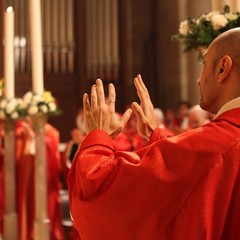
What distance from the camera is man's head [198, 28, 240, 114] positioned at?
1.74m

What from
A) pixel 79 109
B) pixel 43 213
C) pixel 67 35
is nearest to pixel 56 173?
pixel 43 213

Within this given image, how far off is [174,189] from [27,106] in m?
3.00

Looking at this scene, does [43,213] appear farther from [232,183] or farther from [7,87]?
[232,183]

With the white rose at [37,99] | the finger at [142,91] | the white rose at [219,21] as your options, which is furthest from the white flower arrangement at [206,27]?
the white rose at [37,99]

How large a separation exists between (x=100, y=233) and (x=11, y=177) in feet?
10.3

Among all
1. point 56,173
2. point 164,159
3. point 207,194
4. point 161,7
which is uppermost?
point 161,7

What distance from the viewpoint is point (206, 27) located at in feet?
9.61

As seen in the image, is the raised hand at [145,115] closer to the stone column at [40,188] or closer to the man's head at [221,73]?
the man's head at [221,73]

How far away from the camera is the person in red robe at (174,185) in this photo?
1639 mm

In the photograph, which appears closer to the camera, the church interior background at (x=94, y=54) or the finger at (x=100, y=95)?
the finger at (x=100, y=95)

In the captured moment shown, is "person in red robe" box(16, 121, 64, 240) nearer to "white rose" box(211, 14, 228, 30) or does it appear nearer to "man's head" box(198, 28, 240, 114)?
"white rose" box(211, 14, 228, 30)

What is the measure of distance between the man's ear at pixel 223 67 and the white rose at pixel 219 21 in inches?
43.4

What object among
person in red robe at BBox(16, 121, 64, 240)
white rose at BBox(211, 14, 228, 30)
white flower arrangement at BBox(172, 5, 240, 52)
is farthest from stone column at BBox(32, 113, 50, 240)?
white rose at BBox(211, 14, 228, 30)

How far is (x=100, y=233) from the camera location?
1.72 metres
